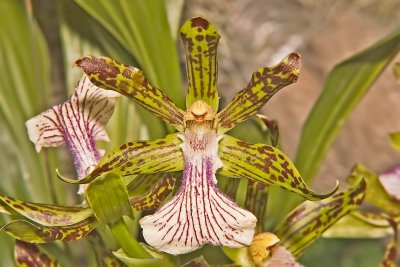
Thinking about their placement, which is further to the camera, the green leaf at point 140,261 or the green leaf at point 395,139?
the green leaf at point 395,139

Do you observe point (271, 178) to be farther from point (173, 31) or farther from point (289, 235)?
point (173, 31)

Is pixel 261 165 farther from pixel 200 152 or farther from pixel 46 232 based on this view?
pixel 46 232

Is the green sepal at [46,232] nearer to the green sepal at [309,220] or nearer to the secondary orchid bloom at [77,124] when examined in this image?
the secondary orchid bloom at [77,124]

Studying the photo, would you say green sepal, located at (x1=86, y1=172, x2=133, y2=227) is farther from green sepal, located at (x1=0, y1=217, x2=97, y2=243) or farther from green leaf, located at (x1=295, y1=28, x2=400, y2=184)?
green leaf, located at (x1=295, y1=28, x2=400, y2=184)

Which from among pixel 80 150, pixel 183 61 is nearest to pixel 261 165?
pixel 80 150

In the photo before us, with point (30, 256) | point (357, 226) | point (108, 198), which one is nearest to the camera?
point (108, 198)

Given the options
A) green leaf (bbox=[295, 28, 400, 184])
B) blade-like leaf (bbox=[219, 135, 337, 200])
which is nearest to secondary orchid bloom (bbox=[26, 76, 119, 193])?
blade-like leaf (bbox=[219, 135, 337, 200])

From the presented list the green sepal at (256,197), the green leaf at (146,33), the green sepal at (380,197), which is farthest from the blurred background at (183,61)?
the green sepal at (380,197)
